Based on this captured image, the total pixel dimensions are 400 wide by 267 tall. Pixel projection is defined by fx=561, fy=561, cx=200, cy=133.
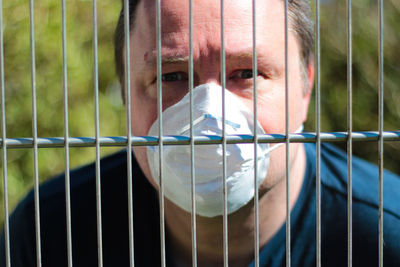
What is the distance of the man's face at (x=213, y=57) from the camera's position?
1.27 meters

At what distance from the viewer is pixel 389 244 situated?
4.95 ft

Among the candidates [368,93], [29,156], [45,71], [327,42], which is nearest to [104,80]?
[45,71]

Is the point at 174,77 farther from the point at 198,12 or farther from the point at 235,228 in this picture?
the point at 235,228

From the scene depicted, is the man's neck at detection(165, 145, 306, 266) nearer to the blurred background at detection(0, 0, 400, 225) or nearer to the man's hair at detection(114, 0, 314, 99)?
the man's hair at detection(114, 0, 314, 99)

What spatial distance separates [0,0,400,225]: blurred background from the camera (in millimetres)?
2871

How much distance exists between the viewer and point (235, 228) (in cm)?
148

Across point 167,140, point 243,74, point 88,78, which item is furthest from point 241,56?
point 88,78

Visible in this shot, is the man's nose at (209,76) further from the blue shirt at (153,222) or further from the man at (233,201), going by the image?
the blue shirt at (153,222)

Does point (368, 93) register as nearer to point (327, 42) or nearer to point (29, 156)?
point (327, 42)

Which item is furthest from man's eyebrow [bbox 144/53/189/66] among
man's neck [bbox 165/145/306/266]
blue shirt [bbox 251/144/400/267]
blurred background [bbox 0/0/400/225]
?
blurred background [bbox 0/0/400/225]

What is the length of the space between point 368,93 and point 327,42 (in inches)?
15.7

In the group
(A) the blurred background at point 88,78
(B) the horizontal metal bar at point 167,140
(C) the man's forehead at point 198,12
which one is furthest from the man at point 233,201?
(A) the blurred background at point 88,78

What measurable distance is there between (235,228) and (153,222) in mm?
285

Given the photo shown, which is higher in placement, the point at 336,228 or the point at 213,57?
the point at 213,57
